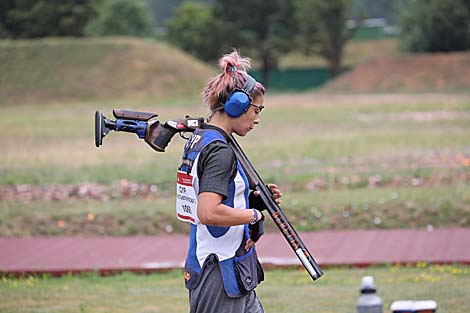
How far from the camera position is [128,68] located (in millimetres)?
64750

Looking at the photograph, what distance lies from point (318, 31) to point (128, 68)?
22531mm

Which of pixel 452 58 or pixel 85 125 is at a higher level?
pixel 85 125

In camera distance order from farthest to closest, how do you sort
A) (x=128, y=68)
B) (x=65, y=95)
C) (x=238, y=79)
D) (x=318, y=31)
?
(x=318, y=31)
(x=128, y=68)
(x=65, y=95)
(x=238, y=79)

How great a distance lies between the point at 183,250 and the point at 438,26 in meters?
62.4

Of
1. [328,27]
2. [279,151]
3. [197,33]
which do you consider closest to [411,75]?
[328,27]

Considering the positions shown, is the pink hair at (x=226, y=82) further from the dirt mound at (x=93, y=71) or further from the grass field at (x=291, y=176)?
the dirt mound at (x=93, y=71)

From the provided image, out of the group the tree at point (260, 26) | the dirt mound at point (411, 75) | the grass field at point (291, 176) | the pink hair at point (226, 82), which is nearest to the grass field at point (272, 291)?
the grass field at point (291, 176)

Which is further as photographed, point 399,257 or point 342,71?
point 342,71

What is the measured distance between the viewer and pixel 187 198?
507cm

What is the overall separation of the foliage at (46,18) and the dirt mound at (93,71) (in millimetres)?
19651

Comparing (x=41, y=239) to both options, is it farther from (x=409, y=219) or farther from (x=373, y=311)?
(x=373, y=311)

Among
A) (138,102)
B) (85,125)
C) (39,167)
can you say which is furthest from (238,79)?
(138,102)

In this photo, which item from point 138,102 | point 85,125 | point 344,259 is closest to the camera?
point 344,259

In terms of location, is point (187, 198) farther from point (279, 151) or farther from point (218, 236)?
point (279, 151)
